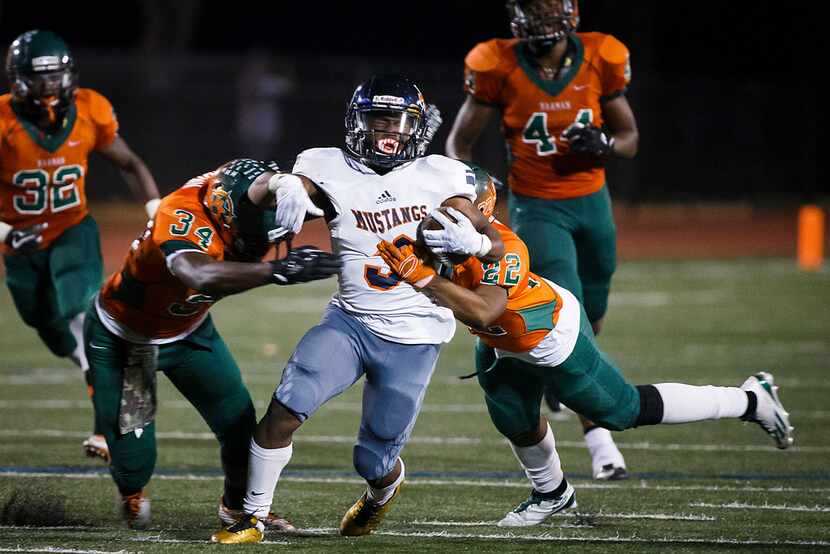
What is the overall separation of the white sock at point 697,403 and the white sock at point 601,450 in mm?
950

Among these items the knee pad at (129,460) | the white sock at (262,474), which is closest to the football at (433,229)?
the white sock at (262,474)

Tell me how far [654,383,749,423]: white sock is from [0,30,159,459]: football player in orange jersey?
2.77m

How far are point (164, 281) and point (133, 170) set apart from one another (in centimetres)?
210

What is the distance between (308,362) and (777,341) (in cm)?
641

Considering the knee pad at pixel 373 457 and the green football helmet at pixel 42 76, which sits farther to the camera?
the green football helmet at pixel 42 76

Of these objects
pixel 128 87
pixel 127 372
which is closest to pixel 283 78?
pixel 128 87

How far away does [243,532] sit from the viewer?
15.2 ft

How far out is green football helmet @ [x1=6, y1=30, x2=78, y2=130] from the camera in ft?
21.2

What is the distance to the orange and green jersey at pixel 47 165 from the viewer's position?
6.73 meters

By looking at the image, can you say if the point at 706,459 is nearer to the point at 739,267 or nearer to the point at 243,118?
the point at 739,267

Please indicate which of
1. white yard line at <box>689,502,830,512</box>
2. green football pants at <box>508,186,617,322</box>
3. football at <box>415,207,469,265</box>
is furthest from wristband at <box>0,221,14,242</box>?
white yard line at <box>689,502,830,512</box>

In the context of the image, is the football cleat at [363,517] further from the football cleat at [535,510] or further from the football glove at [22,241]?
the football glove at [22,241]

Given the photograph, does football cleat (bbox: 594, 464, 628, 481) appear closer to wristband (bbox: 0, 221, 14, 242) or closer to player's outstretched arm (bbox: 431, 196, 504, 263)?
player's outstretched arm (bbox: 431, 196, 504, 263)

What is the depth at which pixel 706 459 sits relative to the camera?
21.3 feet
